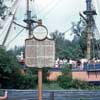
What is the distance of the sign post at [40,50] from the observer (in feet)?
49.2

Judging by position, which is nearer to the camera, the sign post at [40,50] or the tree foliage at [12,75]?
the sign post at [40,50]

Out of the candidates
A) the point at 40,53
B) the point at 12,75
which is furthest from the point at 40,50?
the point at 12,75

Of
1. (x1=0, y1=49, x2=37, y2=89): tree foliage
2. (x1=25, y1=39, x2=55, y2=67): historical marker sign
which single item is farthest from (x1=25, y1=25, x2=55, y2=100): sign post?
(x1=0, y1=49, x2=37, y2=89): tree foliage

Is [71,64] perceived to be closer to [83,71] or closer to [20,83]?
[83,71]

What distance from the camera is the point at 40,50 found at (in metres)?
15.0

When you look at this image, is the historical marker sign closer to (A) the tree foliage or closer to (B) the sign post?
(B) the sign post

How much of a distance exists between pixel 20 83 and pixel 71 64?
25.6ft

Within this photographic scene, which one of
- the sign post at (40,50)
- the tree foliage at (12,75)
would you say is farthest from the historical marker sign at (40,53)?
the tree foliage at (12,75)

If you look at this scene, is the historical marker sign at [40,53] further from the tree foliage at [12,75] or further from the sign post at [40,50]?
the tree foliage at [12,75]

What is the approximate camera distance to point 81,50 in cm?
8325

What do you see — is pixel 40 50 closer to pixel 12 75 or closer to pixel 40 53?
pixel 40 53

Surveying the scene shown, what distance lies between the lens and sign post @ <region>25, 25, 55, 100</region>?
15008 mm

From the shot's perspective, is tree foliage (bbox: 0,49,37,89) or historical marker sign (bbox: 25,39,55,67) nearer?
historical marker sign (bbox: 25,39,55,67)

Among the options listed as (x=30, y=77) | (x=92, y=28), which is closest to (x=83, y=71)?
(x=30, y=77)
